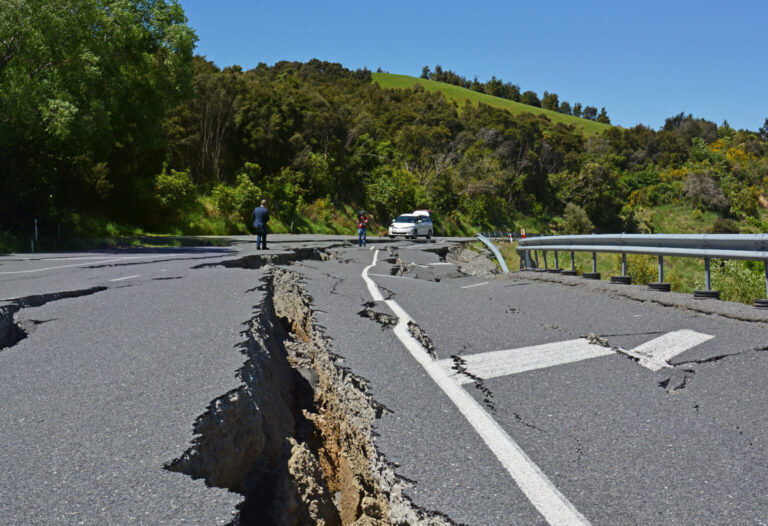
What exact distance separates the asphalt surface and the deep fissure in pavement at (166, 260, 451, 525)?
0.35 feet

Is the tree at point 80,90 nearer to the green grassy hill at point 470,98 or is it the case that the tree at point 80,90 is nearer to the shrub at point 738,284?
the shrub at point 738,284

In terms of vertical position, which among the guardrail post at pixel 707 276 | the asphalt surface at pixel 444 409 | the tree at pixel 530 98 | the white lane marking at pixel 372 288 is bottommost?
the asphalt surface at pixel 444 409

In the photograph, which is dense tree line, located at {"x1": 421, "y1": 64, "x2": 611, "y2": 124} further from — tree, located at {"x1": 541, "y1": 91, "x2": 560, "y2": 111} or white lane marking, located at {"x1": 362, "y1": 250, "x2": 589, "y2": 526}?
white lane marking, located at {"x1": 362, "y1": 250, "x2": 589, "y2": 526}

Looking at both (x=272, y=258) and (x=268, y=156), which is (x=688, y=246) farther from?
(x=268, y=156)

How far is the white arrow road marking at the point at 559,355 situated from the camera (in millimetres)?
4754

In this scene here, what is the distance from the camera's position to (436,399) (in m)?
3.99

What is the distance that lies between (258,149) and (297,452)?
38363 millimetres

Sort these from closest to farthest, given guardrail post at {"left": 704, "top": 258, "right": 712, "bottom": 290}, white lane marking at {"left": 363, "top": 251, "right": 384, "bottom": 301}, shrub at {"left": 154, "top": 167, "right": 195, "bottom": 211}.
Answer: guardrail post at {"left": 704, "top": 258, "right": 712, "bottom": 290} < white lane marking at {"left": 363, "top": 251, "right": 384, "bottom": 301} < shrub at {"left": 154, "top": 167, "right": 195, "bottom": 211}

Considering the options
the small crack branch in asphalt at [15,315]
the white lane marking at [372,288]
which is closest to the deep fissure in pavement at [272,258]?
the white lane marking at [372,288]

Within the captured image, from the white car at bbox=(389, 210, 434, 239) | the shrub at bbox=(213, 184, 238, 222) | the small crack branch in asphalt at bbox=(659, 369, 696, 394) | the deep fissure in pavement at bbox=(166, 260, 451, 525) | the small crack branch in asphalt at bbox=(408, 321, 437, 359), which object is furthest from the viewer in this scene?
the white car at bbox=(389, 210, 434, 239)

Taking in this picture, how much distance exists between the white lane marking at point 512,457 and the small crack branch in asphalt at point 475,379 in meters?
0.09

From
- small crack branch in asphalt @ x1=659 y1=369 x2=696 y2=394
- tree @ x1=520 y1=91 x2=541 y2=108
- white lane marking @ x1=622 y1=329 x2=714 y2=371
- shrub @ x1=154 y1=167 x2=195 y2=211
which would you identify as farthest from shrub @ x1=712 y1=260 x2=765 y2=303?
tree @ x1=520 y1=91 x2=541 y2=108

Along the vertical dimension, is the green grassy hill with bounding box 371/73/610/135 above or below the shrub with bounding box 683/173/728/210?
above

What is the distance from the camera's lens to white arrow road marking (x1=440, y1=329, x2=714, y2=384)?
4754 mm
